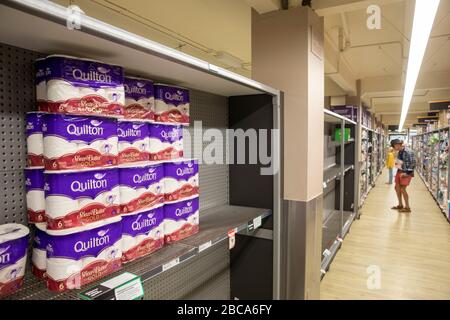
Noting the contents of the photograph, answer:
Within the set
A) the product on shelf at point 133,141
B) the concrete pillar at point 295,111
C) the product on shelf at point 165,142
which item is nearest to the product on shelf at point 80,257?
the product on shelf at point 133,141

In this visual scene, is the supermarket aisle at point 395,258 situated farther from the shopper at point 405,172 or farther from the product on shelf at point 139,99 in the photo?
the product on shelf at point 139,99

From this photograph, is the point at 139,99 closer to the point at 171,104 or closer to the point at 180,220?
the point at 171,104

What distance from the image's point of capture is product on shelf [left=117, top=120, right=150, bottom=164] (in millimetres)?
1243

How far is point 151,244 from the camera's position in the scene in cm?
134

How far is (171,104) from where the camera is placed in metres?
1.54

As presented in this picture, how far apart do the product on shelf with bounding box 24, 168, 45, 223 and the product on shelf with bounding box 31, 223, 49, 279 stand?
0.13ft

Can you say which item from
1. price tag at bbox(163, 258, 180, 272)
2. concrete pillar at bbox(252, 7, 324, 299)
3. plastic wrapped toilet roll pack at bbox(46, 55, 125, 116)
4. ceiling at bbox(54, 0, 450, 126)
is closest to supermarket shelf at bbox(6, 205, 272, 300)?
price tag at bbox(163, 258, 180, 272)

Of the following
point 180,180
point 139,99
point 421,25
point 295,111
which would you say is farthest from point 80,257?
point 421,25

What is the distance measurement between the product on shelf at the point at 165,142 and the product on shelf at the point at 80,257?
15.7 inches

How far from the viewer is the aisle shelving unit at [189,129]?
3.15ft

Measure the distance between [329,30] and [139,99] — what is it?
3.61m

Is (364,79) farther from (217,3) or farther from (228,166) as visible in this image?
(228,166)

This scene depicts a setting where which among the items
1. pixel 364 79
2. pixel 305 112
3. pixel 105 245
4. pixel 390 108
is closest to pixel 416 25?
pixel 305 112

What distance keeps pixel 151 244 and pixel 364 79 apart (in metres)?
7.30
